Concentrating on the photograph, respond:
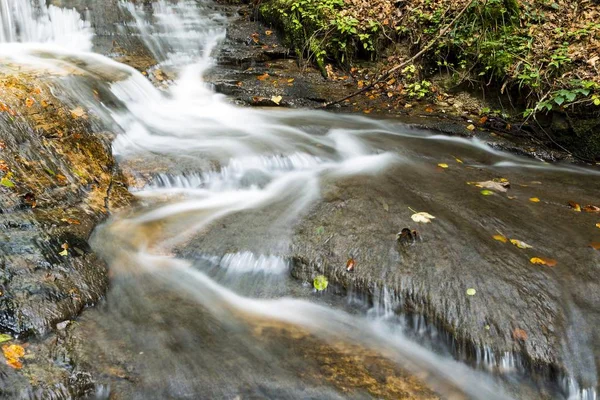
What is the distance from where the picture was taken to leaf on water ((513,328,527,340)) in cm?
300

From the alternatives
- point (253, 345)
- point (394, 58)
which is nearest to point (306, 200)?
point (253, 345)

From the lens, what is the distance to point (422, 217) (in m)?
4.11

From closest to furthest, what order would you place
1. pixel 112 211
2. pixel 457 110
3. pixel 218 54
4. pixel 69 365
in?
pixel 69 365
pixel 112 211
pixel 457 110
pixel 218 54

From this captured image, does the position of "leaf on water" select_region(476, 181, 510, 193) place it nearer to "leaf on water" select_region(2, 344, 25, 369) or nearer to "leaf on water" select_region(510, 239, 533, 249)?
"leaf on water" select_region(510, 239, 533, 249)

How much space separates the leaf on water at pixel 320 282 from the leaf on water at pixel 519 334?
1442 millimetres

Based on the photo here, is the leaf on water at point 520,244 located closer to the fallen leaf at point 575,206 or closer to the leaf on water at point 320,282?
the fallen leaf at point 575,206

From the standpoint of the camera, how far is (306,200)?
4672mm

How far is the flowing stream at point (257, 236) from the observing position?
2846mm

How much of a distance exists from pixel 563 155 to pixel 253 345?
5.82 meters

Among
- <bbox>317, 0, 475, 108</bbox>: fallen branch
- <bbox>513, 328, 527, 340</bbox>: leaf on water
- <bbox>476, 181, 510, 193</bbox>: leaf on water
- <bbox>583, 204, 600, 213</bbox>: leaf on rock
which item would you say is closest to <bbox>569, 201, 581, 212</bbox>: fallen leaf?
<bbox>583, 204, 600, 213</bbox>: leaf on rock

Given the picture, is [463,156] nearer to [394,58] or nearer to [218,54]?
[394,58]

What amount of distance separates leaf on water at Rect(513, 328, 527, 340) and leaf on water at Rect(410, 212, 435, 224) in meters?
1.28

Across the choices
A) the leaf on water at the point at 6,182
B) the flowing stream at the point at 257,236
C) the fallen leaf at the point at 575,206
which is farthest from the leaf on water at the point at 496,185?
the leaf on water at the point at 6,182

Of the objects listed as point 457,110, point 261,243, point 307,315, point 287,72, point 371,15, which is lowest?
point 307,315
